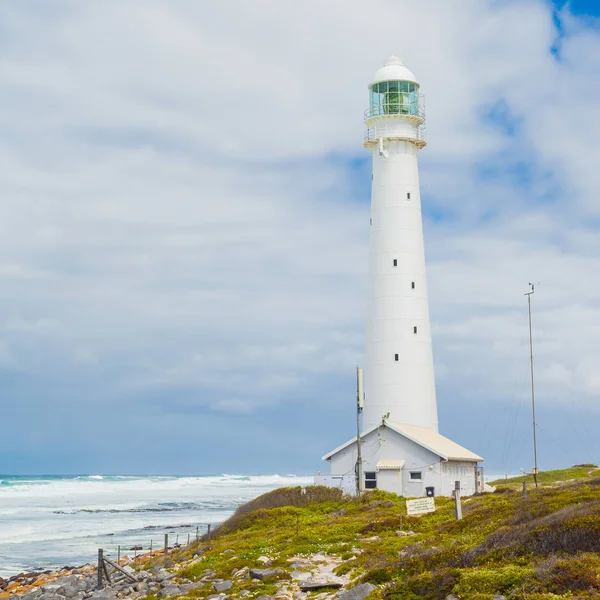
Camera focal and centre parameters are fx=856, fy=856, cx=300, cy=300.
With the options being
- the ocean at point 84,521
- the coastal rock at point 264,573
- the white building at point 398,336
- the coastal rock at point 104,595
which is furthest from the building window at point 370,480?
the coastal rock at point 264,573

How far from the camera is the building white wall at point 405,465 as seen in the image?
96.8ft

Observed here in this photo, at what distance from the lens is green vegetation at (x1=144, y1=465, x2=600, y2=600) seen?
36.8 feet

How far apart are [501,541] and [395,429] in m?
16.9

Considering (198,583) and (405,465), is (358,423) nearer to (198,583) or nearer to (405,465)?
(405,465)

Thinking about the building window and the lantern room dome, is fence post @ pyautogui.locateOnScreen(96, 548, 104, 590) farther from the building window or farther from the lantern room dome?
the lantern room dome

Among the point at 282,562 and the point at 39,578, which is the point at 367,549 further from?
the point at 39,578

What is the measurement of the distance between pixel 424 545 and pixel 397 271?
59.2 ft

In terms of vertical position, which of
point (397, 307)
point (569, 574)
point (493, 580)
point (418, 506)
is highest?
point (397, 307)

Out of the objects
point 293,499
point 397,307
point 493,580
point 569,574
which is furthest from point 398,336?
point 569,574

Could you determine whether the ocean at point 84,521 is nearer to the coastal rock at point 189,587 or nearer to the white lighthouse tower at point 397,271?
the white lighthouse tower at point 397,271

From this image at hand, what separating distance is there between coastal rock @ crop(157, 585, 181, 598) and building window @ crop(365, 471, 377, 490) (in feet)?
45.1

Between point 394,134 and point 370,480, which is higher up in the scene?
point 394,134

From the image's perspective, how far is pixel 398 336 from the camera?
108ft

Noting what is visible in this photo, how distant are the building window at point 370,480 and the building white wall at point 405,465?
5.4 inches
